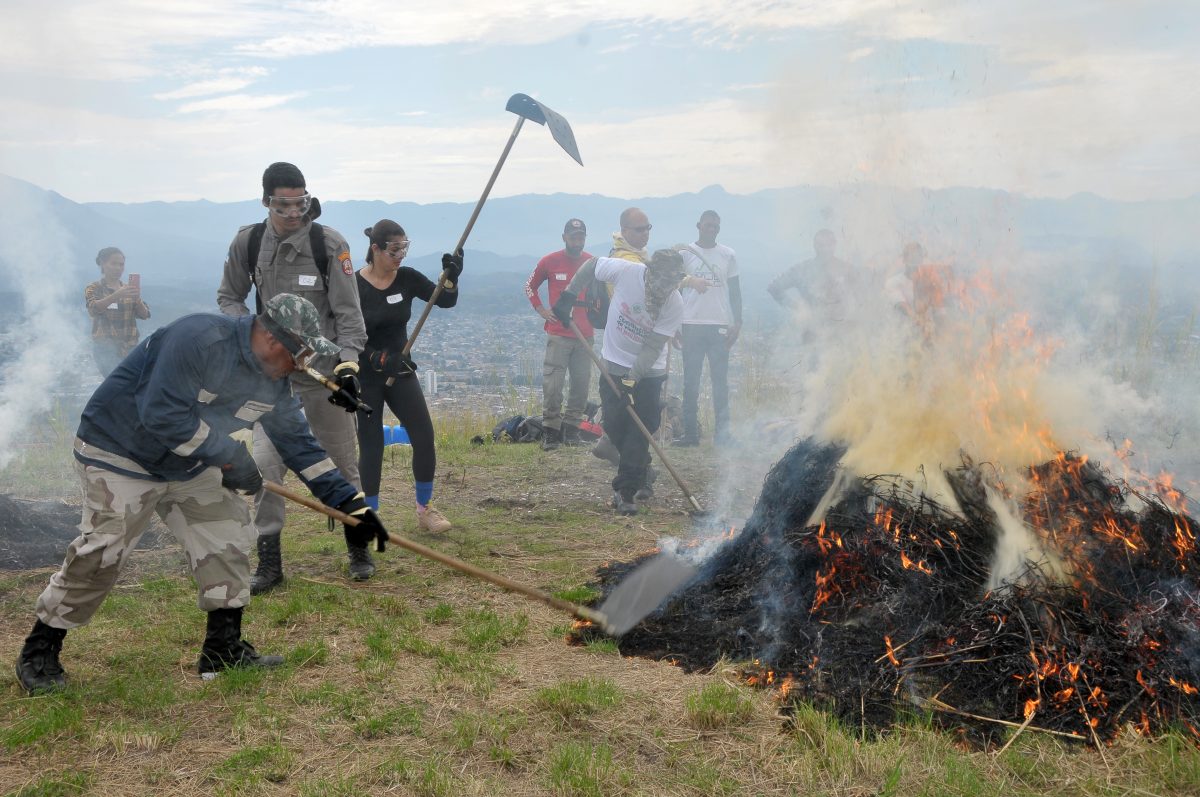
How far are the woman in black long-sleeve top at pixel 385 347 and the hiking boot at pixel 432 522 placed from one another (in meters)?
0.60

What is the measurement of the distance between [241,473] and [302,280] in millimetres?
1675

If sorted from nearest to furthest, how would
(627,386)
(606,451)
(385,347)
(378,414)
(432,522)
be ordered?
(385,347), (378,414), (432,522), (627,386), (606,451)

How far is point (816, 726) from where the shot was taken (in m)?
3.67

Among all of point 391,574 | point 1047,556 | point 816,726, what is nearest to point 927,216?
point 1047,556

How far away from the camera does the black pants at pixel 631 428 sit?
7.75m

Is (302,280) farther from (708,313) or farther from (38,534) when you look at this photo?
(708,313)

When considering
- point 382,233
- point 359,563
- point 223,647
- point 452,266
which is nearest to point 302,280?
point 382,233

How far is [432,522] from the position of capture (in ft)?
22.6

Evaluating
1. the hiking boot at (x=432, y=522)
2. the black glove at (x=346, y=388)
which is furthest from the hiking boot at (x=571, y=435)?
the black glove at (x=346, y=388)

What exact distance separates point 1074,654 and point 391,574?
13.4 feet

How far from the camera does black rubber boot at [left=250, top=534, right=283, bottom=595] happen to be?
551cm

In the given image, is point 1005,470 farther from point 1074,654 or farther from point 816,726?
point 816,726

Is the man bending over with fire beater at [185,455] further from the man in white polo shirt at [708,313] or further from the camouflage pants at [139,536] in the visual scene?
the man in white polo shirt at [708,313]

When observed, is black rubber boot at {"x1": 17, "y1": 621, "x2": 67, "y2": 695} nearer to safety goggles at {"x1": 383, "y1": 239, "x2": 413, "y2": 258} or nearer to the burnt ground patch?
the burnt ground patch
